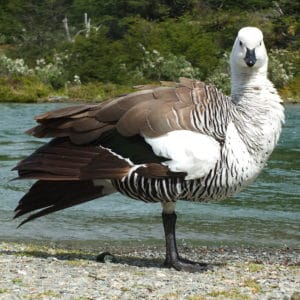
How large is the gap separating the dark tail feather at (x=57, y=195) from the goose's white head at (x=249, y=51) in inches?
70.6

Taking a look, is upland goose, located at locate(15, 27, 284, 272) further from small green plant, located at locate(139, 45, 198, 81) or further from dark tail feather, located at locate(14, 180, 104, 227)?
small green plant, located at locate(139, 45, 198, 81)

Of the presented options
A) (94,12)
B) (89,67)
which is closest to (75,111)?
(89,67)

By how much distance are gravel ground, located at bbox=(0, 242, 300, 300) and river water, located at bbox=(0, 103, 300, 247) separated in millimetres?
3738

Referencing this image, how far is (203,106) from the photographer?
761cm

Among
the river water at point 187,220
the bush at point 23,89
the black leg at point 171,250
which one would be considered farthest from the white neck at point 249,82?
the bush at point 23,89

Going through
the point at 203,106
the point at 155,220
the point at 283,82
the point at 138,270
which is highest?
the point at 203,106

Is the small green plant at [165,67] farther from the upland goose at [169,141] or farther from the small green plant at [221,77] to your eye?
the upland goose at [169,141]

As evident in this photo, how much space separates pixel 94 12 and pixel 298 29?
25.0 meters

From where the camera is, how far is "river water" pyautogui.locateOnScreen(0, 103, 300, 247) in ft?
42.2

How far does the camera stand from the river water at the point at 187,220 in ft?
42.2

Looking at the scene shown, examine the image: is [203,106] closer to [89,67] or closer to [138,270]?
[138,270]

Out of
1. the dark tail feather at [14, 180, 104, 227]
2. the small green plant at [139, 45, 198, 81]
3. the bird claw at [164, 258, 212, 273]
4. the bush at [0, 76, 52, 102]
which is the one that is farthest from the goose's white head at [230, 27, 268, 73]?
the small green plant at [139, 45, 198, 81]

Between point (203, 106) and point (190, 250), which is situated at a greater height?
point (203, 106)

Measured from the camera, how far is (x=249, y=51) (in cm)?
787
